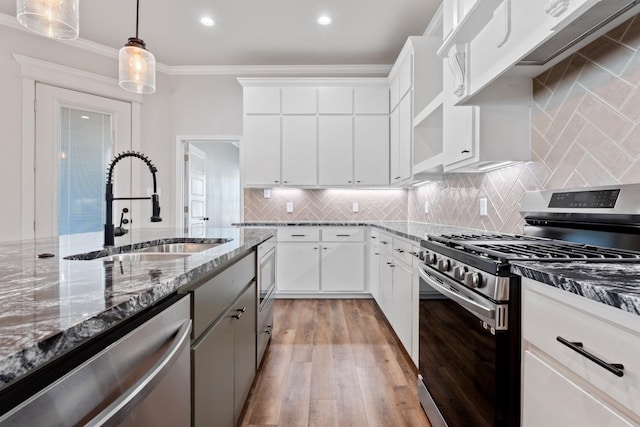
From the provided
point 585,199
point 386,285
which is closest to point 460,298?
point 585,199

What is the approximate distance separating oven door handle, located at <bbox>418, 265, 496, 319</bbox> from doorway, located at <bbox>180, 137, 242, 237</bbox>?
2.66 meters

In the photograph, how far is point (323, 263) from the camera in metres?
4.04

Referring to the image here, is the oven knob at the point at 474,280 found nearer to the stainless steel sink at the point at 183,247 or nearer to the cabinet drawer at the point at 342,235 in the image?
the stainless steel sink at the point at 183,247

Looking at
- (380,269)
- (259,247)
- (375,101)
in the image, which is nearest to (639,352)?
(259,247)

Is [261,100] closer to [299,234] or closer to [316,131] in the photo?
[316,131]

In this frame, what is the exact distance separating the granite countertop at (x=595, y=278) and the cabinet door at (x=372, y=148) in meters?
3.22

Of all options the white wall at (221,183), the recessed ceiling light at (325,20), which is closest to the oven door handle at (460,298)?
the recessed ceiling light at (325,20)

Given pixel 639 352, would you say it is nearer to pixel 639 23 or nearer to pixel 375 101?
pixel 639 23

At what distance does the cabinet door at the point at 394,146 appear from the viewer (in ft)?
12.3

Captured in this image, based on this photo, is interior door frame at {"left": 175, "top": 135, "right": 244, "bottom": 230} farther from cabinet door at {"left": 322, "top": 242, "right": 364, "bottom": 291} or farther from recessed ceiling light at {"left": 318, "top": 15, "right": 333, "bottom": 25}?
cabinet door at {"left": 322, "top": 242, "right": 364, "bottom": 291}

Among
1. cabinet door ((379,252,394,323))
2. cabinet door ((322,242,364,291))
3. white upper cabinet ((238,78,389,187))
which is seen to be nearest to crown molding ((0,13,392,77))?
white upper cabinet ((238,78,389,187))

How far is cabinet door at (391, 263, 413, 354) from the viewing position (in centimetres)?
225

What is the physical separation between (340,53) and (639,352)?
4.10 m

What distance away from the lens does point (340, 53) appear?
13.4 feet
